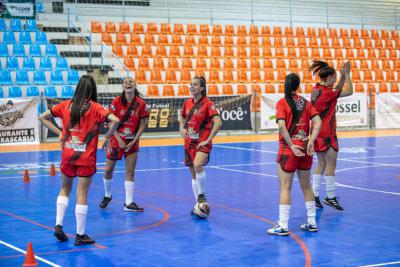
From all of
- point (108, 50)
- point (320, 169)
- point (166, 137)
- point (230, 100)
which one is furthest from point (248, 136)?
point (320, 169)

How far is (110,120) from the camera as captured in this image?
26.7ft

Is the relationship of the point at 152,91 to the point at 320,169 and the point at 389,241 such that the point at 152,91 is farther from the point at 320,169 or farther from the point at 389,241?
the point at 389,241

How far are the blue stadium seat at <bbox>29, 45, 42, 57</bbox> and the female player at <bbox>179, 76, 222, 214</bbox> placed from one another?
60.9 feet

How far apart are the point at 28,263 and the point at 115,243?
4.62 ft

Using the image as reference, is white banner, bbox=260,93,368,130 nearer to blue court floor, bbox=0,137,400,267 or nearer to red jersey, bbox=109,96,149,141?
blue court floor, bbox=0,137,400,267

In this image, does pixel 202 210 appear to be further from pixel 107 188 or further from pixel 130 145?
pixel 107 188

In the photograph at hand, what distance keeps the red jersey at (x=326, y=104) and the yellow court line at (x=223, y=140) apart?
12481 millimetres

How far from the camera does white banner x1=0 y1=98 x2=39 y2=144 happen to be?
73.7 ft

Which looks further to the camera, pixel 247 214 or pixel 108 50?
pixel 108 50

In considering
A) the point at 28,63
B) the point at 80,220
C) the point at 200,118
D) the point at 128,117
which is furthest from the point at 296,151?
the point at 28,63

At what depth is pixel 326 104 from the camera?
10.7m

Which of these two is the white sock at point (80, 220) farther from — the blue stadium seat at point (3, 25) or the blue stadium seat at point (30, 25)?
the blue stadium seat at point (30, 25)

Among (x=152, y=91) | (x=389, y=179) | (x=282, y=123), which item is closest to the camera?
(x=282, y=123)

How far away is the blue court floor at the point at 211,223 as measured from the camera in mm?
7500
